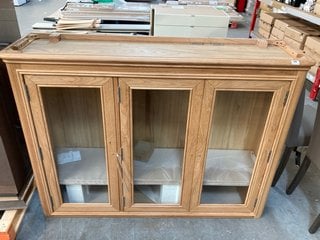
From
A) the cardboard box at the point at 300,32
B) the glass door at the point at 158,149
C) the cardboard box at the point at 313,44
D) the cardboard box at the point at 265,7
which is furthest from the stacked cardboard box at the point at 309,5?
the glass door at the point at 158,149

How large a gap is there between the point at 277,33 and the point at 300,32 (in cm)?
54

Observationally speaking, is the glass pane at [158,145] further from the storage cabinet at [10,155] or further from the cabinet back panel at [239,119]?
the storage cabinet at [10,155]

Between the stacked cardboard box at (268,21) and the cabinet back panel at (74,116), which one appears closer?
the cabinet back panel at (74,116)

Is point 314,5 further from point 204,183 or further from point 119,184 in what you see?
point 119,184

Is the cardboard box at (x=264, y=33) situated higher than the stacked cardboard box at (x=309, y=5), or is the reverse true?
the stacked cardboard box at (x=309, y=5)

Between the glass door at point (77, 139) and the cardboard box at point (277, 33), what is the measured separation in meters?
2.76

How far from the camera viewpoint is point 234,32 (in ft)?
16.8

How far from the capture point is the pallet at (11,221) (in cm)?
121

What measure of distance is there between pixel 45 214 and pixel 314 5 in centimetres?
307

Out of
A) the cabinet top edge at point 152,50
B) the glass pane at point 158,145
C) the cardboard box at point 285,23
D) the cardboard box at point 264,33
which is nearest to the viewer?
the cabinet top edge at point 152,50

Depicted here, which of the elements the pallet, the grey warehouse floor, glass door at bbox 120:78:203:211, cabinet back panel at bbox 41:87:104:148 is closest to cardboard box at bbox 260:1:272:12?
the grey warehouse floor

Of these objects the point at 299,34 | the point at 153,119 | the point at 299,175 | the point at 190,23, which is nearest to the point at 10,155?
the point at 153,119

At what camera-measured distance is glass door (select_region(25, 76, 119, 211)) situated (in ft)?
3.45

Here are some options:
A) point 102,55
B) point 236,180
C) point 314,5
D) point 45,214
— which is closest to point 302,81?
point 236,180
